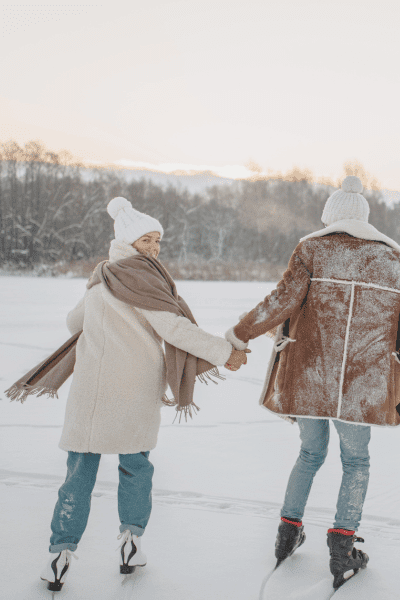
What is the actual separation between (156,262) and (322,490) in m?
1.52

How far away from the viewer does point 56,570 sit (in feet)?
6.59

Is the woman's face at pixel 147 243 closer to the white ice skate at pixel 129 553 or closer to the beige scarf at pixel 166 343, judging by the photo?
the beige scarf at pixel 166 343

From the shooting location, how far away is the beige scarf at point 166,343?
2.07m

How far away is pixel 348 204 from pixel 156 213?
48.1 metres

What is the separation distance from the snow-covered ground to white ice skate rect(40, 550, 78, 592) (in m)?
0.03

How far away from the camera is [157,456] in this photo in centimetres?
346

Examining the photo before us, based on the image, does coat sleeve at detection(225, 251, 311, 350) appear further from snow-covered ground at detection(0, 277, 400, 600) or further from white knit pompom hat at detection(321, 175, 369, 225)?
snow-covered ground at detection(0, 277, 400, 600)

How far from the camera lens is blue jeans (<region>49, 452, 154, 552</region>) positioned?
2.04m

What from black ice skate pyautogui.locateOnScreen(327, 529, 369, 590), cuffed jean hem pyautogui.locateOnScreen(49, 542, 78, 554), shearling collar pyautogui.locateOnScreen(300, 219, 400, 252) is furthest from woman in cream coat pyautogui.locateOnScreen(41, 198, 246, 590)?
black ice skate pyautogui.locateOnScreen(327, 529, 369, 590)

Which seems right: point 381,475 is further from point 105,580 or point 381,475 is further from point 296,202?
point 296,202

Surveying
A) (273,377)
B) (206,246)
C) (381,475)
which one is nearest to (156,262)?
(273,377)

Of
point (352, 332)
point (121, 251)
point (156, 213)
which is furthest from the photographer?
point (156, 213)

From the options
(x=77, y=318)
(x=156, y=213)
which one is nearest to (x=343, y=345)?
(x=77, y=318)

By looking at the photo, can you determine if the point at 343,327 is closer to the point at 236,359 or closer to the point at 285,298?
the point at 285,298
